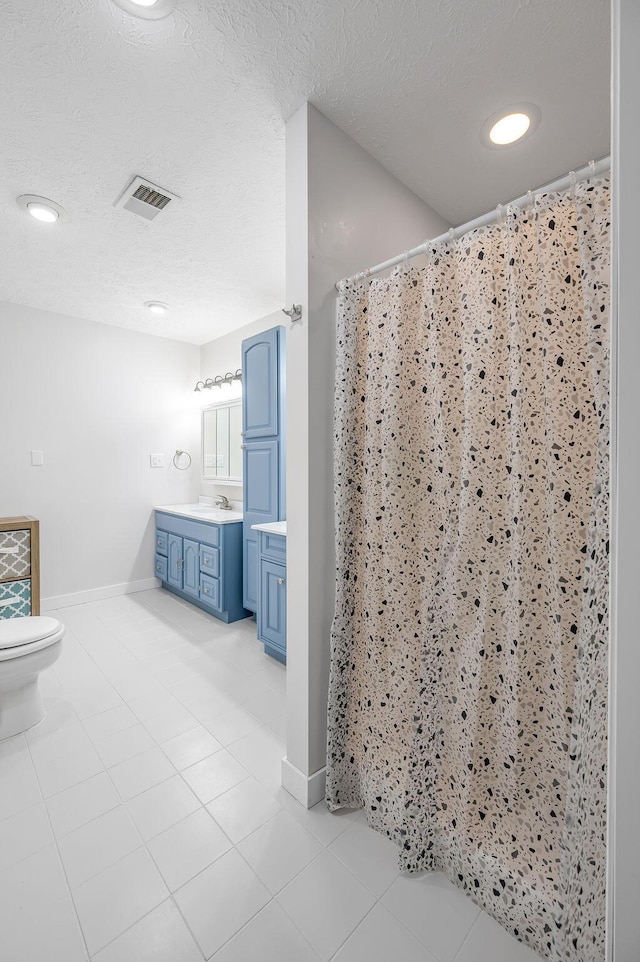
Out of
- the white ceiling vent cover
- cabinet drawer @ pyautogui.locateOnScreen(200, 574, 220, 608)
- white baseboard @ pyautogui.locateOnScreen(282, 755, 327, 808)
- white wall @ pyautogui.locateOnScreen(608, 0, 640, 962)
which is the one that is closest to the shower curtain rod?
white wall @ pyautogui.locateOnScreen(608, 0, 640, 962)

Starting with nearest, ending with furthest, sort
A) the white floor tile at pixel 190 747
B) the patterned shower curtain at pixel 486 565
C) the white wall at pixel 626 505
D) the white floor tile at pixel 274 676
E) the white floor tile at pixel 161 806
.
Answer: the white wall at pixel 626 505 < the patterned shower curtain at pixel 486 565 < the white floor tile at pixel 161 806 < the white floor tile at pixel 190 747 < the white floor tile at pixel 274 676

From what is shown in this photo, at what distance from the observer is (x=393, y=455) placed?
1.33m

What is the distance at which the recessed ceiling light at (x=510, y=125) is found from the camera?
1493mm

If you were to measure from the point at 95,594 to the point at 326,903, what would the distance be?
3212mm

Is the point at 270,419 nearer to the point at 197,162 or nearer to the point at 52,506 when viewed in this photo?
the point at 197,162

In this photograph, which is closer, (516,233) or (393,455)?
(516,233)

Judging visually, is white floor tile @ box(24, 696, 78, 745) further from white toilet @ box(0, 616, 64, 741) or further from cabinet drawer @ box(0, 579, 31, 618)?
cabinet drawer @ box(0, 579, 31, 618)

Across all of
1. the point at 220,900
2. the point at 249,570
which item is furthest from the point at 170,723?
the point at 249,570

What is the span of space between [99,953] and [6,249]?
10.5 ft

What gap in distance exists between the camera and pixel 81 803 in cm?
145

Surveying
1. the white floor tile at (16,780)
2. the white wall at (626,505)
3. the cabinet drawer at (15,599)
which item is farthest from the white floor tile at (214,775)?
the cabinet drawer at (15,599)

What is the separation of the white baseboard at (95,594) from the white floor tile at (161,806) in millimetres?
2453

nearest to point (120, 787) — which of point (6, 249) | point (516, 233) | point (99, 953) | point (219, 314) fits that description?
point (99, 953)

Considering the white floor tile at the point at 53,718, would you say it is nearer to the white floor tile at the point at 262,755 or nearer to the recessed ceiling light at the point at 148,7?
the white floor tile at the point at 262,755
